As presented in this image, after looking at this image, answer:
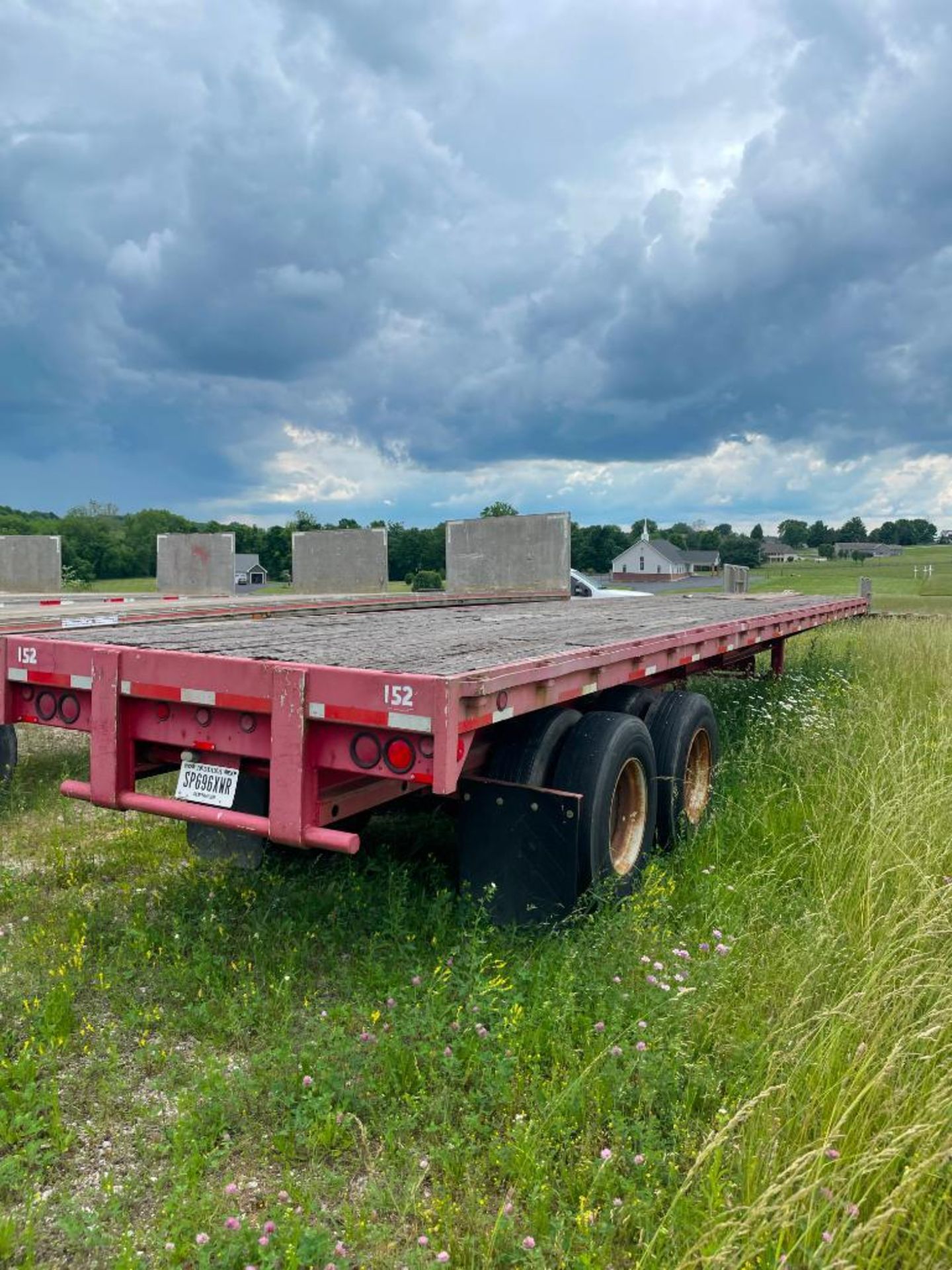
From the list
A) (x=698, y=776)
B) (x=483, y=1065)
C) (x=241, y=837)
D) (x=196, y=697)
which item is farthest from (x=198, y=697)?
(x=698, y=776)

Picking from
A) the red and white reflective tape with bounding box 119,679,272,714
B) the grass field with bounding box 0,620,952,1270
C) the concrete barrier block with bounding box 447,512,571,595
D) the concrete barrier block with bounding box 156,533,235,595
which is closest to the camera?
the grass field with bounding box 0,620,952,1270

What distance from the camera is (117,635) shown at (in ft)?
15.8

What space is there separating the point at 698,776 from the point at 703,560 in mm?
98096

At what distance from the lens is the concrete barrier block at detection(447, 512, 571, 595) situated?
16.1 meters

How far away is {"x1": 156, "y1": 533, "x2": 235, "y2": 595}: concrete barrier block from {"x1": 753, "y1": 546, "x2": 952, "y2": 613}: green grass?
570 inches

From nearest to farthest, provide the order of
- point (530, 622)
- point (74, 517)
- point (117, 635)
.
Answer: point (117, 635) → point (530, 622) → point (74, 517)

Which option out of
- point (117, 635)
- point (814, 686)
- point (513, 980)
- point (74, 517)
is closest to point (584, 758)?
point (513, 980)

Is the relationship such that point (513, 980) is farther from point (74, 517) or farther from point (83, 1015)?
point (74, 517)

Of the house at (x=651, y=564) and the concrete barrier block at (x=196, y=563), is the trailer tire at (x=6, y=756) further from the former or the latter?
the house at (x=651, y=564)

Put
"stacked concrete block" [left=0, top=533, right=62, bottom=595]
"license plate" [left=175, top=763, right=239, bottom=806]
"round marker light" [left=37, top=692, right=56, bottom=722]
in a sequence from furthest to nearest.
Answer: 1. "stacked concrete block" [left=0, top=533, right=62, bottom=595]
2. "round marker light" [left=37, top=692, right=56, bottom=722]
3. "license plate" [left=175, top=763, right=239, bottom=806]

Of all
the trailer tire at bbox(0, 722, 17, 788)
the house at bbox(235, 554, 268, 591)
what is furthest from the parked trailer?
the house at bbox(235, 554, 268, 591)

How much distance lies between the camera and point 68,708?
4152 millimetres

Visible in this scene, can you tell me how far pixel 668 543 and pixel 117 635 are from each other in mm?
90127

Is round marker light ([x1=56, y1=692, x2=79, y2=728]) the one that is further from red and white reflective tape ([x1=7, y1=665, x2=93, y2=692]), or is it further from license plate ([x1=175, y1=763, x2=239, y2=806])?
license plate ([x1=175, y1=763, x2=239, y2=806])
